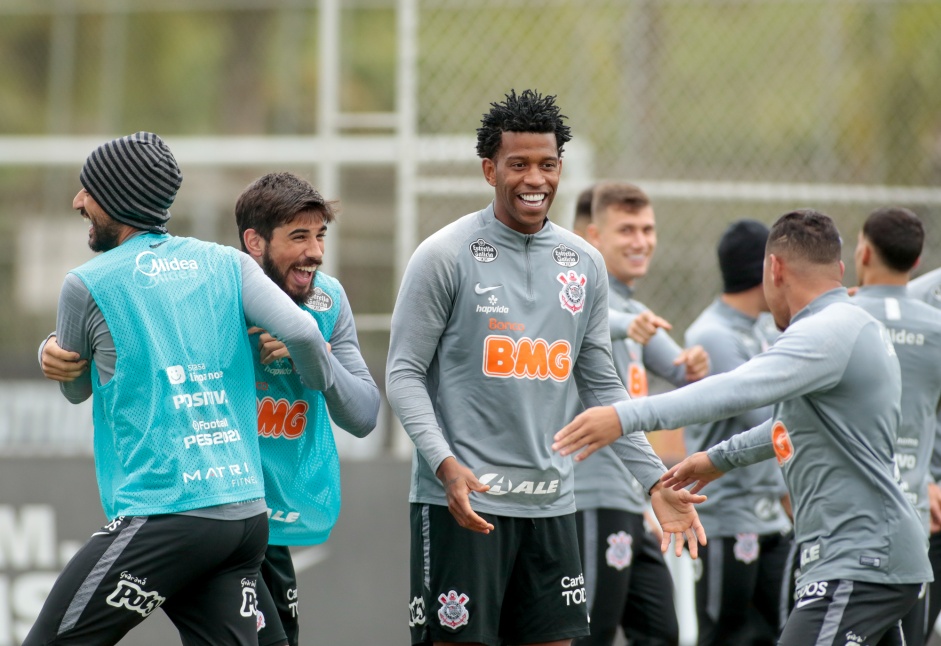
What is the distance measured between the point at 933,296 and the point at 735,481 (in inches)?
53.8

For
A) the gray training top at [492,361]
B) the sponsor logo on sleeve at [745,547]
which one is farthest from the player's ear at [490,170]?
the sponsor logo on sleeve at [745,547]

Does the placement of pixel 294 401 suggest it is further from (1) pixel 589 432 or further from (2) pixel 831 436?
(2) pixel 831 436

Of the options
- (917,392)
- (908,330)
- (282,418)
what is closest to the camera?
(282,418)

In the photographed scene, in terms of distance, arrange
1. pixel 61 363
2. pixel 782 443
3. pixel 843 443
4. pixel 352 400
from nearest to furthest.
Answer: pixel 61 363, pixel 843 443, pixel 782 443, pixel 352 400

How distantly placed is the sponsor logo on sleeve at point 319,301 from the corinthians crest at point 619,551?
1.98 meters

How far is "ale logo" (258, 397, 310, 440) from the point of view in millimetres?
4539

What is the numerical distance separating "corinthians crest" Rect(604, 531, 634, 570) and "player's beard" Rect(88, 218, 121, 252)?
2.86m

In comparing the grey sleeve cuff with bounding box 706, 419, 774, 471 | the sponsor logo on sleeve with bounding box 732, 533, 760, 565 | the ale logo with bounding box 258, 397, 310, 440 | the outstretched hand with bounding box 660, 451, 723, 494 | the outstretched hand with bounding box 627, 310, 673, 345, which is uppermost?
the outstretched hand with bounding box 627, 310, 673, 345

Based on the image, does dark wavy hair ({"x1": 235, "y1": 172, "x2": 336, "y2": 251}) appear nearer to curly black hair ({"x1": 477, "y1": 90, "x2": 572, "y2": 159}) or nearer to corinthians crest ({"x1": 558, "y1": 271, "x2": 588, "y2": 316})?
curly black hair ({"x1": 477, "y1": 90, "x2": 572, "y2": 159})

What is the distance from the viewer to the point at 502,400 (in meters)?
4.36

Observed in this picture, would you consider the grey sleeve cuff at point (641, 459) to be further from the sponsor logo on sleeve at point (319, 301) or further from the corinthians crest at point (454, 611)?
the sponsor logo on sleeve at point (319, 301)

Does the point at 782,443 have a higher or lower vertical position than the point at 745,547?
higher

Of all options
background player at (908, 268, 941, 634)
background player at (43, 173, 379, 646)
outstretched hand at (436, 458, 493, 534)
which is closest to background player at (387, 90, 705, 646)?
outstretched hand at (436, 458, 493, 534)

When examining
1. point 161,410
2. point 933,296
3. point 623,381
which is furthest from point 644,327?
point 161,410
